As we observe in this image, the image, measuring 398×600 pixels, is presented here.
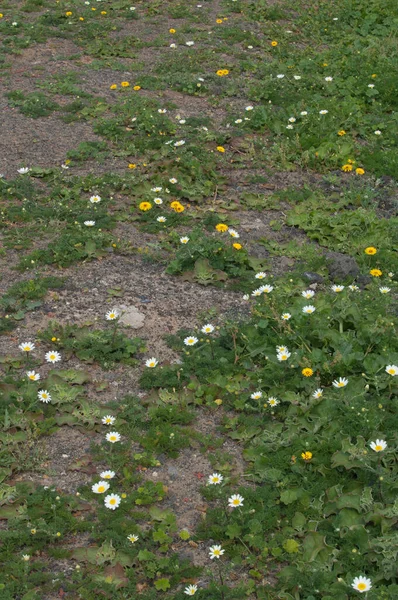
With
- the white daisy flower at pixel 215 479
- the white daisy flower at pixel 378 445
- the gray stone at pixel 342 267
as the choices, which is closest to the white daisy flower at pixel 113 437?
the white daisy flower at pixel 215 479

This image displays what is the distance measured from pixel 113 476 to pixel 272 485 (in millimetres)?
771

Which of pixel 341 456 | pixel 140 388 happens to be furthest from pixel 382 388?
pixel 140 388

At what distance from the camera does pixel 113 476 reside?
399 cm

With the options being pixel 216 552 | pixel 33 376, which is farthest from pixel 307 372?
pixel 33 376

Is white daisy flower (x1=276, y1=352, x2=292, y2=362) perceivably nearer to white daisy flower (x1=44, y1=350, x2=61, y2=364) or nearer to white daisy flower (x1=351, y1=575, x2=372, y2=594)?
white daisy flower (x1=44, y1=350, x2=61, y2=364)

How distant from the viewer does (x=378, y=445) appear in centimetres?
381

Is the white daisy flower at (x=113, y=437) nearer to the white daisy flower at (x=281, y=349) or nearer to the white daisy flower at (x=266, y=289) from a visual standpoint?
the white daisy flower at (x=281, y=349)

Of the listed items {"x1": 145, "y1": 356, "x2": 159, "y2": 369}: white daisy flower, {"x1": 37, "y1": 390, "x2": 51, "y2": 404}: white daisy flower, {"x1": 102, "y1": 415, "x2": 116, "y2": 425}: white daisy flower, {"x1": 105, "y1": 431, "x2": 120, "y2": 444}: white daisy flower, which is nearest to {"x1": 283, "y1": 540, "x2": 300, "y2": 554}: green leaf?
{"x1": 105, "y1": 431, "x2": 120, "y2": 444}: white daisy flower

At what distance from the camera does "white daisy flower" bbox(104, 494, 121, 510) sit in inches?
150

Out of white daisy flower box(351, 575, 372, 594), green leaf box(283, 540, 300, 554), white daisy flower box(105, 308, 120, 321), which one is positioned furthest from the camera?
white daisy flower box(105, 308, 120, 321)

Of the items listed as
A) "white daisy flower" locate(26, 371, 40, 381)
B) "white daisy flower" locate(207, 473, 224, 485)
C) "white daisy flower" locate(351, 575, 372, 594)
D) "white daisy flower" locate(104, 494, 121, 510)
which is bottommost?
"white daisy flower" locate(207, 473, 224, 485)

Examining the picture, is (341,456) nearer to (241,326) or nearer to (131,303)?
(241,326)

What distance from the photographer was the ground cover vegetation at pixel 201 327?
364 cm

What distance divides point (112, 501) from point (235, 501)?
1.89 feet
